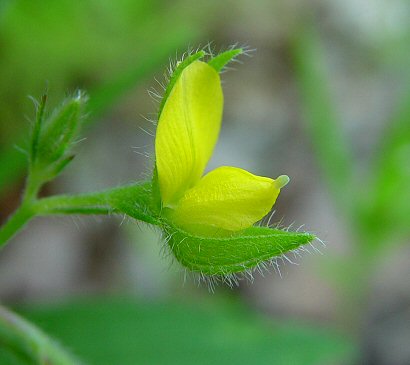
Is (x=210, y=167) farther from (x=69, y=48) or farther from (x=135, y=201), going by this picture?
(x=135, y=201)

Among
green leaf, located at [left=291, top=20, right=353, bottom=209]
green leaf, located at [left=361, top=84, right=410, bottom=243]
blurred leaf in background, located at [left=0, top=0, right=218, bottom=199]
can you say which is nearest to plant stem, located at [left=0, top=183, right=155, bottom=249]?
blurred leaf in background, located at [left=0, top=0, right=218, bottom=199]

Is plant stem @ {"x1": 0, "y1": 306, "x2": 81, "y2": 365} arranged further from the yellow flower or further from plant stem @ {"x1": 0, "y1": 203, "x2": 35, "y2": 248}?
the yellow flower

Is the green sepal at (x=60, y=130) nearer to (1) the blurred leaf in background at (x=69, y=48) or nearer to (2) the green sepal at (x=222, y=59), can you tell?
(2) the green sepal at (x=222, y=59)

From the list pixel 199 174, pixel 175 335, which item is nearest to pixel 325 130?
pixel 175 335

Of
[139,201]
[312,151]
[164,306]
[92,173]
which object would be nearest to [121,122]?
[92,173]

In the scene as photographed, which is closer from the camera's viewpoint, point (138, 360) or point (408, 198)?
point (138, 360)

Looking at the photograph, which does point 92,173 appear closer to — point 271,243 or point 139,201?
point 139,201
